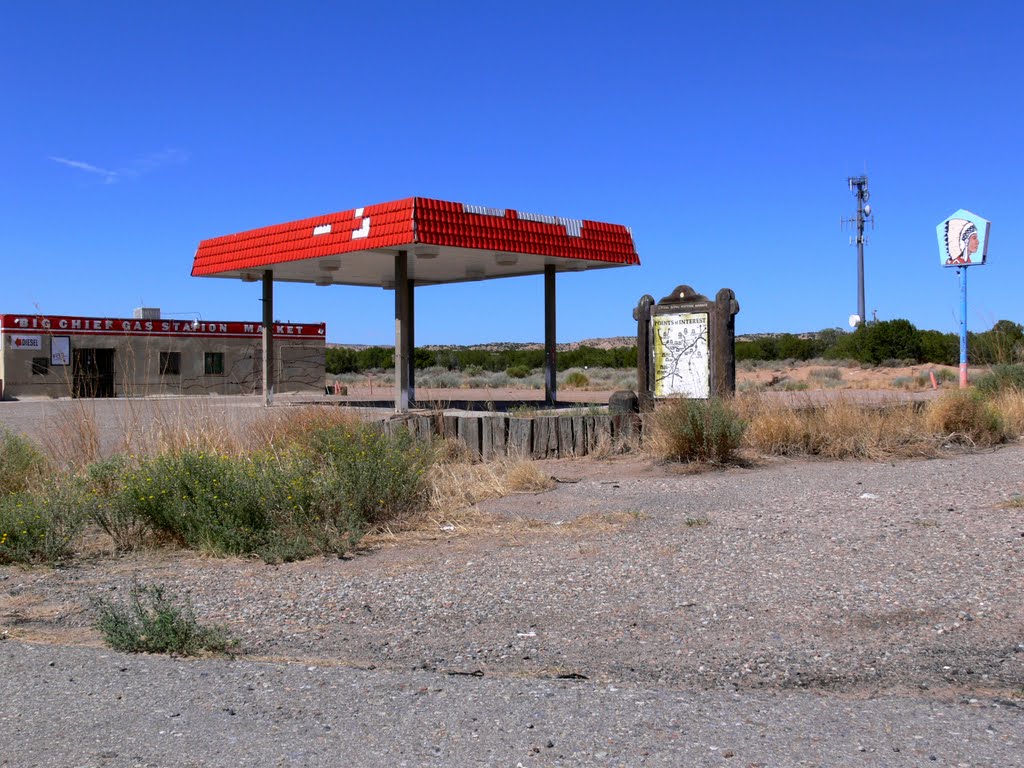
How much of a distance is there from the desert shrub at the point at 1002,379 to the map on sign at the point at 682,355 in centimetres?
601

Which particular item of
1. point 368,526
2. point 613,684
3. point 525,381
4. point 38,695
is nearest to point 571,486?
point 368,526

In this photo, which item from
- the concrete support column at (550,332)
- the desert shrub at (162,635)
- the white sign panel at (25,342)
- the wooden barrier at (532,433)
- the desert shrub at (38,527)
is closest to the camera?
the desert shrub at (162,635)

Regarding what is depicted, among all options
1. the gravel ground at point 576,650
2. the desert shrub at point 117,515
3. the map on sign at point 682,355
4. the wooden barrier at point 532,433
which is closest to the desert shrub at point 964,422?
the map on sign at point 682,355

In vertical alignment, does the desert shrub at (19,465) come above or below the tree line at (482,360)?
below

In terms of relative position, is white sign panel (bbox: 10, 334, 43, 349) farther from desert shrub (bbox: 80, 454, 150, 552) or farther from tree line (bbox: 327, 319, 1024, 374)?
desert shrub (bbox: 80, 454, 150, 552)

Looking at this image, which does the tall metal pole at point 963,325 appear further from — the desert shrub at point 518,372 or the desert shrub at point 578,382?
the desert shrub at point 518,372

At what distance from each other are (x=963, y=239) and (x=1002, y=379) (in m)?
5.95

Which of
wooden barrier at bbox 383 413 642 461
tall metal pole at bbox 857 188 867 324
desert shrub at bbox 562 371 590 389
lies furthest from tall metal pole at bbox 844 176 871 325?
wooden barrier at bbox 383 413 642 461

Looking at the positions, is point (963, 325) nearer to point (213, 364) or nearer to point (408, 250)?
point (408, 250)

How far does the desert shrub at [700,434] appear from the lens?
13203mm

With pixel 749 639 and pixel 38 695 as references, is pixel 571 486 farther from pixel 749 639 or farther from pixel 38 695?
pixel 38 695

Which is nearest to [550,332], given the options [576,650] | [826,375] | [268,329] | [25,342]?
[268,329]

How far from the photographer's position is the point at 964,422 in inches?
590

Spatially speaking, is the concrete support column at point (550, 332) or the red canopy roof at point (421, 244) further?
the concrete support column at point (550, 332)
